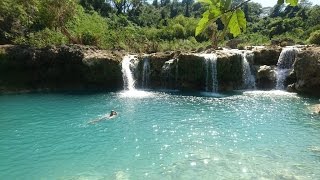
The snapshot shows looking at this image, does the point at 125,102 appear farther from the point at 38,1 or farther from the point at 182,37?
the point at 182,37

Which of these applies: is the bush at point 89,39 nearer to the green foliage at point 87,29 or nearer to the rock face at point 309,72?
the green foliage at point 87,29

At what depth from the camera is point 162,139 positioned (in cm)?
1345

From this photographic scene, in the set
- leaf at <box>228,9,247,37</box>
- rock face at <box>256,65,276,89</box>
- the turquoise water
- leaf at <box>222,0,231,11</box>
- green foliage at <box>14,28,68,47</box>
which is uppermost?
green foliage at <box>14,28,68,47</box>

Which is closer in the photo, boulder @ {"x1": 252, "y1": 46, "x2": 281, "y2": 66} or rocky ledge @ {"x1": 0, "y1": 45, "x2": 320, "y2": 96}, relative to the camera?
rocky ledge @ {"x1": 0, "y1": 45, "x2": 320, "y2": 96}

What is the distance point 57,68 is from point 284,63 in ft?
55.9

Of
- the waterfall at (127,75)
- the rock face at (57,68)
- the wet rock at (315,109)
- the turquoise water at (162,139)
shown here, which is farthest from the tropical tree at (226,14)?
the waterfall at (127,75)

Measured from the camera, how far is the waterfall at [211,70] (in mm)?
25938

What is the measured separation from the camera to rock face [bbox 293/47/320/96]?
22875mm

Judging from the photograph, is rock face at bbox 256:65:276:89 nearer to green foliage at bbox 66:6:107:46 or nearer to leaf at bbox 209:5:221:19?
green foliage at bbox 66:6:107:46

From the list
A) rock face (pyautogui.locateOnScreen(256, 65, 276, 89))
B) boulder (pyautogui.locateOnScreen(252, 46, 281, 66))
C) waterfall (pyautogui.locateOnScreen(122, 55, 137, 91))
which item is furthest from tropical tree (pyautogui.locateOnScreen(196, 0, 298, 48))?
boulder (pyautogui.locateOnScreen(252, 46, 281, 66))

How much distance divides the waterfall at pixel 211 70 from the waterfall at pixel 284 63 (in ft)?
14.5

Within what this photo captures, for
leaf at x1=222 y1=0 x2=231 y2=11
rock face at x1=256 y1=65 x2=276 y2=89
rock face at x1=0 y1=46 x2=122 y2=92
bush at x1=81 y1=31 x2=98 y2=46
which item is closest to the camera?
leaf at x1=222 y1=0 x2=231 y2=11

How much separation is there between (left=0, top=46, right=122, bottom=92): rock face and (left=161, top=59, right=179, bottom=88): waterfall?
3421 mm

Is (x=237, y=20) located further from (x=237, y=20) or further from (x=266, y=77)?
(x=266, y=77)
